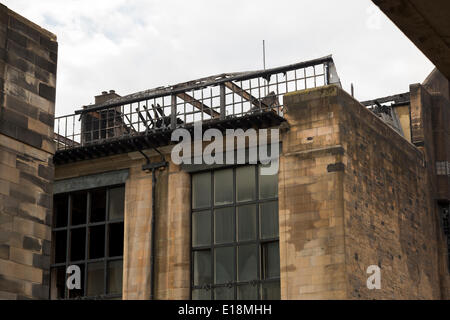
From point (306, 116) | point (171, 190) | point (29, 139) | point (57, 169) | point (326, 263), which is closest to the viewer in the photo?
point (29, 139)

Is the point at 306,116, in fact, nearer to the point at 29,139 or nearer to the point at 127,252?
the point at 127,252

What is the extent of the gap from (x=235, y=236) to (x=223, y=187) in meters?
1.76

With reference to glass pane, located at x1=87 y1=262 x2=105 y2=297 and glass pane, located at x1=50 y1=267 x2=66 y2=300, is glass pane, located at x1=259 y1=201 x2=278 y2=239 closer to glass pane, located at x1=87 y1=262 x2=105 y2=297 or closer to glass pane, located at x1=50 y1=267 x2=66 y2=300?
glass pane, located at x1=87 y1=262 x2=105 y2=297

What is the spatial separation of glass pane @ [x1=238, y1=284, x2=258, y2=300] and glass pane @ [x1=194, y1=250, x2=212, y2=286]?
4.08ft

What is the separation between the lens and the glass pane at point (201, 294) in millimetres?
25625

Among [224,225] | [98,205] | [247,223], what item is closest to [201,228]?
[224,225]

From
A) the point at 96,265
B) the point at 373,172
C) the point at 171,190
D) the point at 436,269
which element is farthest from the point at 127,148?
the point at 436,269

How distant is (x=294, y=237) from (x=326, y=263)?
1354 millimetres

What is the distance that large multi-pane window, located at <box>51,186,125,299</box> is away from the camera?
27594mm

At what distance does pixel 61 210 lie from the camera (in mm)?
29422

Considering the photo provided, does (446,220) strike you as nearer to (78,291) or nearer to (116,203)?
(116,203)

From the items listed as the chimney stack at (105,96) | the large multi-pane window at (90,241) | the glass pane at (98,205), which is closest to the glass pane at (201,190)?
the large multi-pane window at (90,241)

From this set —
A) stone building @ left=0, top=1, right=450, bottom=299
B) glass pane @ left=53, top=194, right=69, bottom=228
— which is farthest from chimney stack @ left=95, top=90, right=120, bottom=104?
glass pane @ left=53, top=194, right=69, bottom=228

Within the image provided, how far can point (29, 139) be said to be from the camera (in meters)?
17.2
